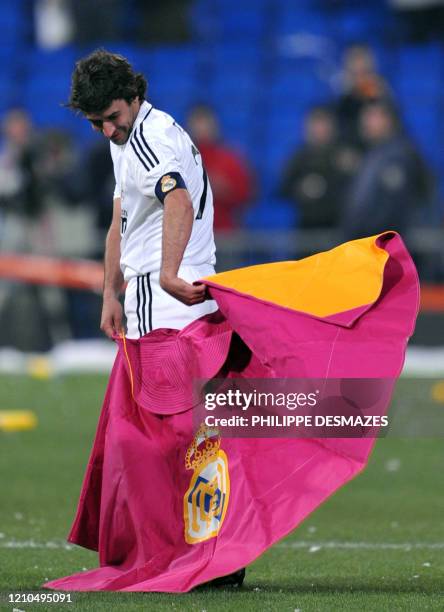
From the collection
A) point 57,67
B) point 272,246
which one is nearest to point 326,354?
point 272,246

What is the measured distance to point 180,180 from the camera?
6180mm

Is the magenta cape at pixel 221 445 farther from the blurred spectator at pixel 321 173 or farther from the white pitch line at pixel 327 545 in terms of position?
the blurred spectator at pixel 321 173

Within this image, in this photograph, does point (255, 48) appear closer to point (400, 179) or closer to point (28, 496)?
point (400, 179)

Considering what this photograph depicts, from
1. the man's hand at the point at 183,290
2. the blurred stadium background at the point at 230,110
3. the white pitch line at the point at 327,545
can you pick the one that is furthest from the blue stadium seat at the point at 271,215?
the man's hand at the point at 183,290

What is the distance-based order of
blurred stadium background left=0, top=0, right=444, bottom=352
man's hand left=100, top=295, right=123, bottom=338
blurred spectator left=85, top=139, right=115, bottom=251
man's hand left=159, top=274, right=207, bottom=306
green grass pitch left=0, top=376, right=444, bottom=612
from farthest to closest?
1. blurred spectator left=85, top=139, right=115, bottom=251
2. blurred stadium background left=0, top=0, right=444, bottom=352
3. man's hand left=100, top=295, right=123, bottom=338
4. man's hand left=159, top=274, right=207, bottom=306
5. green grass pitch left=0, top=376, right=444, bottom=612

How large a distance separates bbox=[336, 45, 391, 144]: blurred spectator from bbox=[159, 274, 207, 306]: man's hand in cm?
1052

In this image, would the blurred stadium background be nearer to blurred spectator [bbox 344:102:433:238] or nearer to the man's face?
blurred spectator [bbox 344:102:433:238]

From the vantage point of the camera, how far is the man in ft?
20.2

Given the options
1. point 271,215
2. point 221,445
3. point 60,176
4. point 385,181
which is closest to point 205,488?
point 221,445

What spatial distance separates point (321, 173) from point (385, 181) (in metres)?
0.96

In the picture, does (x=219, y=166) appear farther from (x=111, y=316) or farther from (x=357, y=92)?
(x=111, y=316)

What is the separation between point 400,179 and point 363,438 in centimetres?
1012

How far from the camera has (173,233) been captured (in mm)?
6125

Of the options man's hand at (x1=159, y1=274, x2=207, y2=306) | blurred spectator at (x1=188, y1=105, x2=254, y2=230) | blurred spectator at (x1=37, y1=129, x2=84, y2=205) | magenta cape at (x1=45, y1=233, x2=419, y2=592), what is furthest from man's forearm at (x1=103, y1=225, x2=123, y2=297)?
blurred spectator at (x1=37, y1=129, x2=84, y2=205)
